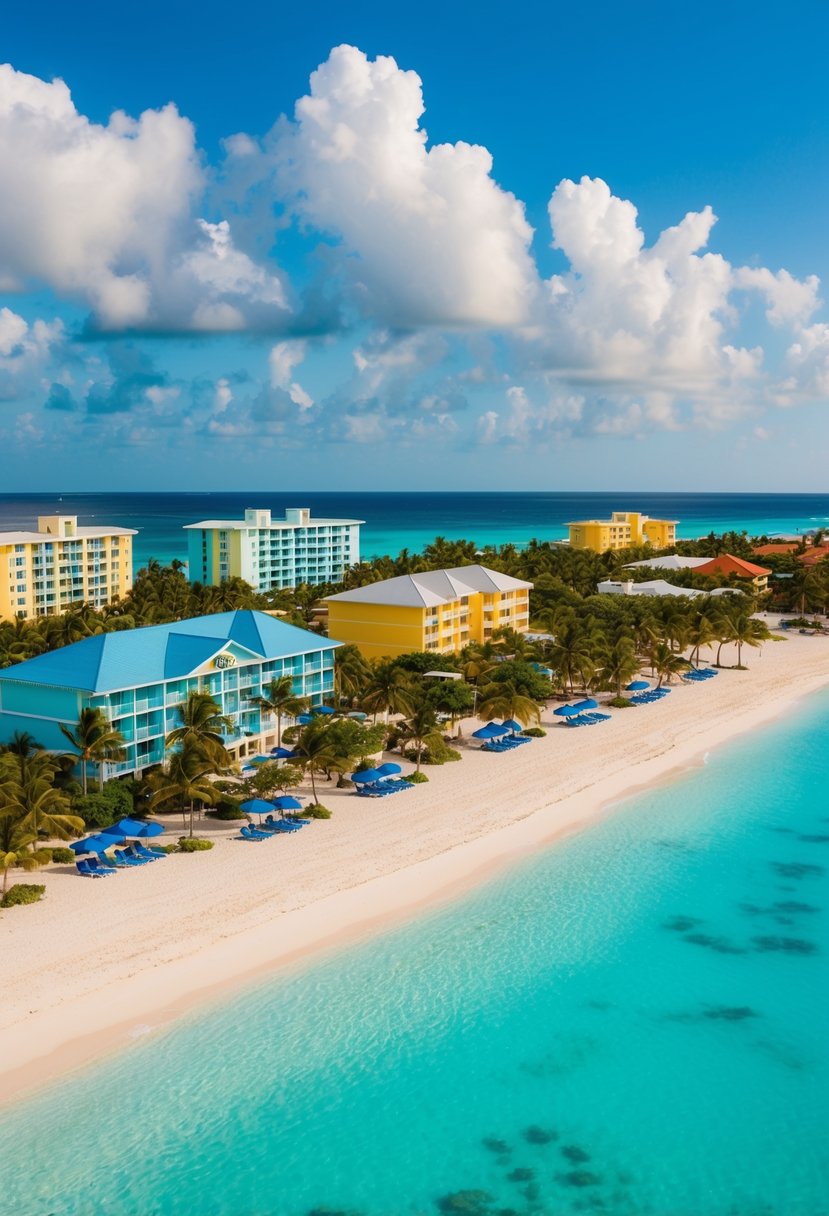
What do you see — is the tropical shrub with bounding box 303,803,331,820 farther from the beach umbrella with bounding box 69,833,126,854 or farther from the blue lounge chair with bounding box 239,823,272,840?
the beach umbrella with bounding box 69,833,126,854

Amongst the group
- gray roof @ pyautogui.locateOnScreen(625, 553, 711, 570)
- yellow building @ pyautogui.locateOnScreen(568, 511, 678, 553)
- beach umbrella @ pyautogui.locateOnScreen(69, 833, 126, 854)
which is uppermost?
yellow building @ pyautogui.locateOnScreen(568, 511, 678, 553)

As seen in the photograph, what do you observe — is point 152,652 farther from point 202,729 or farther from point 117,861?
point 117,861

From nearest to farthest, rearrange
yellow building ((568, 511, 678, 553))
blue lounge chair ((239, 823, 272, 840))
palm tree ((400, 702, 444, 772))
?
blue lounge chair ((239, 823, 272, 840)) → palm tree ((400, 702, 444, 772)) → yellow building ((568, 511, 678, 553))

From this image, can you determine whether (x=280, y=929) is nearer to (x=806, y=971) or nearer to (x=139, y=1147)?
(x=139, y=1147)

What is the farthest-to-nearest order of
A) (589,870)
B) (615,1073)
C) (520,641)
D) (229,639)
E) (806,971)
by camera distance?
(520,641) → (229,639) → (589,870) → (806,971) → (615,1073)

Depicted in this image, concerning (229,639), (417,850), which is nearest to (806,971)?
(417,850)

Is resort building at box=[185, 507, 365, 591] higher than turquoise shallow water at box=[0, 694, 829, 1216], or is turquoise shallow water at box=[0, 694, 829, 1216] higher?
resort building at box=[185, 507, 365, 591]

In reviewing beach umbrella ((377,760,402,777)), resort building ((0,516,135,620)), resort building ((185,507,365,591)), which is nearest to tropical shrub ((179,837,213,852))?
beach umbrella ((377,760,402,777))

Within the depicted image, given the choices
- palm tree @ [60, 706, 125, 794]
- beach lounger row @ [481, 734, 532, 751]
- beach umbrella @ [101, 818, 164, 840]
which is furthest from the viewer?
beach lounger row @ [481, 734, 532, 751]
